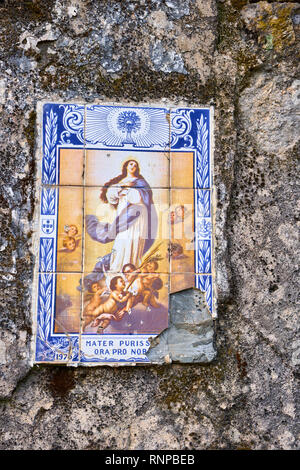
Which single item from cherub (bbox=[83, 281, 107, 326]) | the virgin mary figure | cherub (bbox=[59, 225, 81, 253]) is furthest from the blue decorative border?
cherub (bbox=[59, 225, 81, 253])

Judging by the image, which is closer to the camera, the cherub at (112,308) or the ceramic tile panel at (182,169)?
the cherub at (112,308)

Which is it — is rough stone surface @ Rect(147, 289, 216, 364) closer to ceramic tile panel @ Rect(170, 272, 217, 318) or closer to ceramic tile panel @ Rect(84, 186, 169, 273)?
ceramic tile panel @ Rect(170, 272, 217, 318)

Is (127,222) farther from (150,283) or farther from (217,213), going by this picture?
(217,213)

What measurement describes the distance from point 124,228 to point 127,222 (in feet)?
0.11

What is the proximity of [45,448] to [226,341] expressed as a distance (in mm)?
1020

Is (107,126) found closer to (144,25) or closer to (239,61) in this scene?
(144,25)

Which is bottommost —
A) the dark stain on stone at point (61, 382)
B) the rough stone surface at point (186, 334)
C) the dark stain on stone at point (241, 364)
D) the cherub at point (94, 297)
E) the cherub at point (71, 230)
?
the dark stain on stone at point (61, 382)

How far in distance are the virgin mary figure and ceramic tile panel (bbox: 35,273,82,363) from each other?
0.58 feet

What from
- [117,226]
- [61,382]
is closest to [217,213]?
[117,226]

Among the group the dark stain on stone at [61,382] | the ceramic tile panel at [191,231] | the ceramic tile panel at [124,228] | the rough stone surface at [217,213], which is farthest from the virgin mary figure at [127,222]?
the dark stain on stone at [61,382]

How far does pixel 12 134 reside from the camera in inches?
98.2

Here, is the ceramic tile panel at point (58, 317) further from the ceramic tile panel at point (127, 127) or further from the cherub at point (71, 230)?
the ceramic tile panel at point (127, 127)

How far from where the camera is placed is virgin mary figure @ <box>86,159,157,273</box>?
2.48 m

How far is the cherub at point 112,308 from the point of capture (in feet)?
7.98
